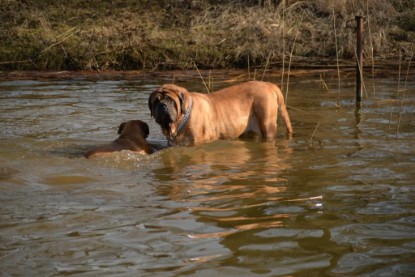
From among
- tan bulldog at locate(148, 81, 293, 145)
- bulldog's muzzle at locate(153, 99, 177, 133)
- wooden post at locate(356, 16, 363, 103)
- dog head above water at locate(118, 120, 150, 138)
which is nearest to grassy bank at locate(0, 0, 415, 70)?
wooden post at locate(356, 16, 363, 103)

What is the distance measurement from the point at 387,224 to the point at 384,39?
12.2 m

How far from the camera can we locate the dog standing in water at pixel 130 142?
329 inches

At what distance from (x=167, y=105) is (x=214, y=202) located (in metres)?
2.61

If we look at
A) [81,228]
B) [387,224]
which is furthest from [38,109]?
[387,224]

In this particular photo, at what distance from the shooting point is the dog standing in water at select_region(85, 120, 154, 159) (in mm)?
8359

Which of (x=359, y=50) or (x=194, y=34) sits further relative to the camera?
(x=194, y=34)

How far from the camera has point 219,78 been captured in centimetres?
1545

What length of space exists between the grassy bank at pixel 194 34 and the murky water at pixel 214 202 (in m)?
5.85

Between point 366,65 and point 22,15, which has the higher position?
point 22,15

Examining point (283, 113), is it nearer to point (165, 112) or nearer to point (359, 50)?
point (165, 112)

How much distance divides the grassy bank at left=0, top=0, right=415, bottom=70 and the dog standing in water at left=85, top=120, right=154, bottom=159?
7.00 metres

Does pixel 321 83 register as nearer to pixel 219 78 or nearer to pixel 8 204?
Result: pixel 219 78

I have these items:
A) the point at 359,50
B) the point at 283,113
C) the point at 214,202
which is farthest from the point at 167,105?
the point at 359,50

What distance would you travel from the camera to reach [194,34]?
18.1 m
